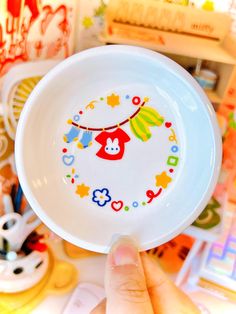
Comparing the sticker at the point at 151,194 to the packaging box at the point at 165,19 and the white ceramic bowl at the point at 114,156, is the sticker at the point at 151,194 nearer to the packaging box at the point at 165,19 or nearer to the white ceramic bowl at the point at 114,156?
the white ceramic bowl at the point at 114,156

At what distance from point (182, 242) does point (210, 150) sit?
425mm

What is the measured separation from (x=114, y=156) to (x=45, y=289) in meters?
0.37

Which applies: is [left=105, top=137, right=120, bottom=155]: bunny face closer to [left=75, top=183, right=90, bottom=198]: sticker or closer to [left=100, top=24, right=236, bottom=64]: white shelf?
[left=75, top=183, right=90, bottom=198]: sticker

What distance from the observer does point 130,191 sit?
60cm

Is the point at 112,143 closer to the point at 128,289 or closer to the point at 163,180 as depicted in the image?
the point at 163,180

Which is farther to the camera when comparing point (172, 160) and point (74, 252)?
point (74, 252)

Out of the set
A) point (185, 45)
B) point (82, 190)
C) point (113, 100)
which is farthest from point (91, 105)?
point (185, 45)

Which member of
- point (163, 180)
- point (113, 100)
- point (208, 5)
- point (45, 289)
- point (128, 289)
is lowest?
point (45, 289)

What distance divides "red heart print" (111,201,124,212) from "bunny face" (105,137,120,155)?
0.26ft

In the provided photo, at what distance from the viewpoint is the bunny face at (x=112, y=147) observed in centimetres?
60

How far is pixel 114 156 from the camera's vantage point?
1.96ft

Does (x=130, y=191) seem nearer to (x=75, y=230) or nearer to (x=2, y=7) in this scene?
(x=75, y=230)

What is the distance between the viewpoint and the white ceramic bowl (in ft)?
1.86

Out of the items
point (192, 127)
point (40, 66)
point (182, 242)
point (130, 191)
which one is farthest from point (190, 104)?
point (182, 242)
